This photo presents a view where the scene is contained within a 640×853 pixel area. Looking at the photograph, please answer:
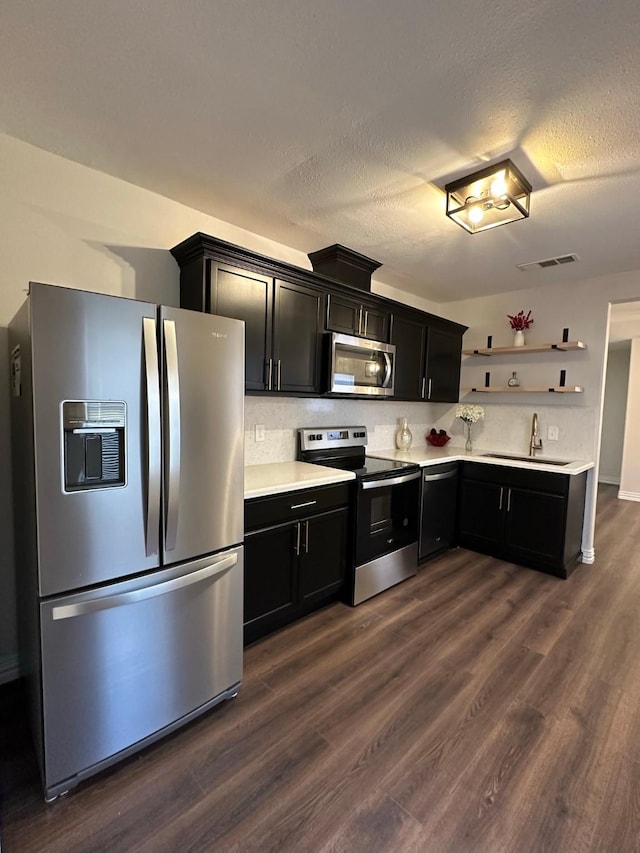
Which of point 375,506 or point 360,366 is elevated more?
point 360,366

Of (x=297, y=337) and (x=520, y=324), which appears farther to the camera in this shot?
(x=520, y=324)

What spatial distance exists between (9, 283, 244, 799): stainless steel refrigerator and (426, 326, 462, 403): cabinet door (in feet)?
8.57

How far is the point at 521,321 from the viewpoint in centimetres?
393

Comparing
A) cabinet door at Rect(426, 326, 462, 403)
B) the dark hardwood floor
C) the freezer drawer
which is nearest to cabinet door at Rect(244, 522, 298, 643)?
the dark hardwood floor

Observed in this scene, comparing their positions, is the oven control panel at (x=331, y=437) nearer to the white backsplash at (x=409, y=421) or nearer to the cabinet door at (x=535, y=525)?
the white backsplash at (x=409, y=421)

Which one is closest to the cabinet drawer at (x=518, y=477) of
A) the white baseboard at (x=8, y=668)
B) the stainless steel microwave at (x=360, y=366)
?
the stainless steel microwave at (x=360, y=366)

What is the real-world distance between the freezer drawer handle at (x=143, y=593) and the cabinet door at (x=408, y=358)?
228 centimetres

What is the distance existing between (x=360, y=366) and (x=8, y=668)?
2.79 meters

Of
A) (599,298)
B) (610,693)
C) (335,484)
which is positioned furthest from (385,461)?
(599,298)

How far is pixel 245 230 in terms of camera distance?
274 cm

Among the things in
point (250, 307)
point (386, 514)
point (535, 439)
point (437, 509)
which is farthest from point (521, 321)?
point (250, 307)

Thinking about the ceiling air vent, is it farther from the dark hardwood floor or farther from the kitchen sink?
the dark hardwood floor

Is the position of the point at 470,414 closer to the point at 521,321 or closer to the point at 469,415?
the point at 469,415

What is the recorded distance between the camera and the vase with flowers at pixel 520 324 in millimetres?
3926
